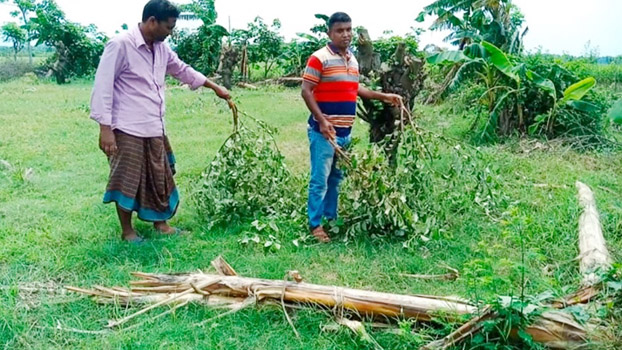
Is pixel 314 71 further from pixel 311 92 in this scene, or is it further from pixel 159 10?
pixel 159 10

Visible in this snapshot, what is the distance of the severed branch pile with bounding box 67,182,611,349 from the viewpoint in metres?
2.45

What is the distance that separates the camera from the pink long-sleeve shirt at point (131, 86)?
3.74 meters

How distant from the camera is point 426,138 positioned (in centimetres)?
446

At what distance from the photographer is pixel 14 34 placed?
26.3 meters

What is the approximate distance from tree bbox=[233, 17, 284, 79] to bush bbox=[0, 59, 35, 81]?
27.8 ft

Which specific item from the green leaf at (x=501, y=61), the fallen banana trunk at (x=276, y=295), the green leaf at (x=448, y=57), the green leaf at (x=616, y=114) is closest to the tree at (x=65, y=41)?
the green leaf at (x=448, y=57)

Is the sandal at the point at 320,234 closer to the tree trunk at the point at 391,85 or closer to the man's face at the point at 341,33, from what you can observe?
the man's face at the point at 341,33

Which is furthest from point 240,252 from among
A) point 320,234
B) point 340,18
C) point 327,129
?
point 340,18

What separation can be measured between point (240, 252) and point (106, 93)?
143 centimetres

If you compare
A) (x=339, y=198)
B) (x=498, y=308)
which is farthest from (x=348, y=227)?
(x=498, y=308)

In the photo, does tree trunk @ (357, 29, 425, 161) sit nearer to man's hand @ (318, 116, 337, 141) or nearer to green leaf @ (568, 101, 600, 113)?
man's hand @ (318, 116, 337, 141)

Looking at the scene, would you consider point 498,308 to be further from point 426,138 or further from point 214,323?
point 426,138

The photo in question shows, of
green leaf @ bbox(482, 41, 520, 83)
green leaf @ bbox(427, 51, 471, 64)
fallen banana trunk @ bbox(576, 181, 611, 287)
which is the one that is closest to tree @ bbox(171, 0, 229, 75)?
green leaf @ bbox(427, 51, 471, 64)

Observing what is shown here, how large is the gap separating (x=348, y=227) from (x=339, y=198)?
12.4 inches
